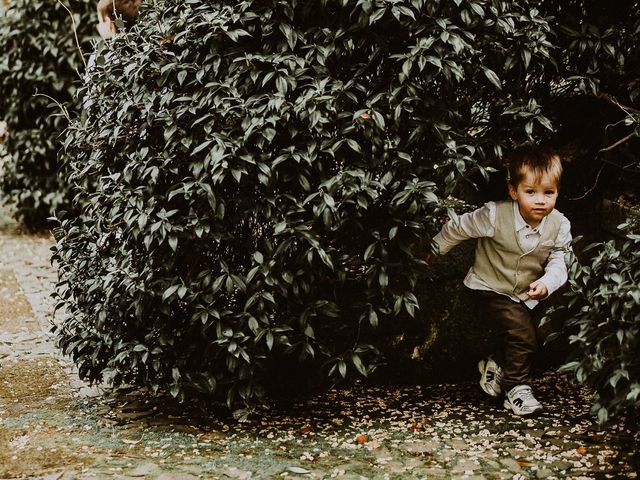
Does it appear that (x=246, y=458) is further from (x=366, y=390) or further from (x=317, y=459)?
(x=366, y=390)

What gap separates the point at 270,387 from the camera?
4688 millimetres

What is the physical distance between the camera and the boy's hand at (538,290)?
4.31m

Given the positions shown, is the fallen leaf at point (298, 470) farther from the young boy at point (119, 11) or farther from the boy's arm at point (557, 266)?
the young boy at point (119, 11)

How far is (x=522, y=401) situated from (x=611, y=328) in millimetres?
1154

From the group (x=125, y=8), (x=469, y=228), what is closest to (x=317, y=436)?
(x=469, y=228)

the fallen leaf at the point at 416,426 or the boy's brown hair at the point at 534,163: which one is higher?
the boy's brown hair at the point at 534,163

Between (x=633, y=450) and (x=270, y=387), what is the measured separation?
200 centimetres

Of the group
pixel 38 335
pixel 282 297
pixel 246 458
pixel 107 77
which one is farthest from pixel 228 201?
pixel 38 335

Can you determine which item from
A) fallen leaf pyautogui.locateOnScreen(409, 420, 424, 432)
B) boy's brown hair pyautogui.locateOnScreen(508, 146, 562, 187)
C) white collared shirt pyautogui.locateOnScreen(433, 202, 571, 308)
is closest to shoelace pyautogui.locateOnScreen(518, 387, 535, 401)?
white collared shirt pyautogui.locateOnScreen(433, 202, 571, 308)

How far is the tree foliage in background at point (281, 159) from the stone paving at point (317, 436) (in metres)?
0.28

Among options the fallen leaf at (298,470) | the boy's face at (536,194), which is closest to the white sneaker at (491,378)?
the boy's face at (536,194)

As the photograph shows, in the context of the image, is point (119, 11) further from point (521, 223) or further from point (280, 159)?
point (521, 223)

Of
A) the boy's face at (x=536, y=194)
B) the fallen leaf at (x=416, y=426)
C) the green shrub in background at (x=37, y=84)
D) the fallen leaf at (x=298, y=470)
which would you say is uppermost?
the green shrub in background at (x=37, y=84)

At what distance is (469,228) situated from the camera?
176 inches
